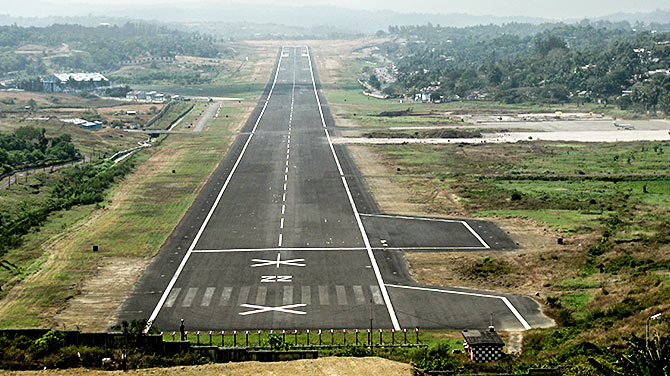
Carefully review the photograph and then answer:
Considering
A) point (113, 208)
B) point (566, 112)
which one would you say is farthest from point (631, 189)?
point (566, 112)

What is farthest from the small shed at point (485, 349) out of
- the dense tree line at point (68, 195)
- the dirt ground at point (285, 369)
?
the dense tree line at point (68, 195)

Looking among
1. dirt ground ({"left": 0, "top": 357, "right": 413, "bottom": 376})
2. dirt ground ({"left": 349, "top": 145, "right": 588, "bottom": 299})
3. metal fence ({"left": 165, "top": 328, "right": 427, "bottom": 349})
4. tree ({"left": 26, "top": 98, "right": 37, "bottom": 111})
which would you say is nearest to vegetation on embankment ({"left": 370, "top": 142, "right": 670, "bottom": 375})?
dirt ground ({"left": 349, "top": 145, "right": 588, "bottom": 299})

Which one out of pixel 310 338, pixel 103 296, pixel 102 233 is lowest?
pixel 102 233

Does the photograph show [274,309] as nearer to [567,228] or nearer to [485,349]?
[485,349]

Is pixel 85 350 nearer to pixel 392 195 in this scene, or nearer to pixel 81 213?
pixel 81 213

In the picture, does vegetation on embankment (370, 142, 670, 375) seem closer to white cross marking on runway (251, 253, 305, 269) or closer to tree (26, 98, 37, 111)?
white cross marking on runway (251, 253, 305, 269)

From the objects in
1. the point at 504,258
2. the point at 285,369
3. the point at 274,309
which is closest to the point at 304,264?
the point at 274,309
